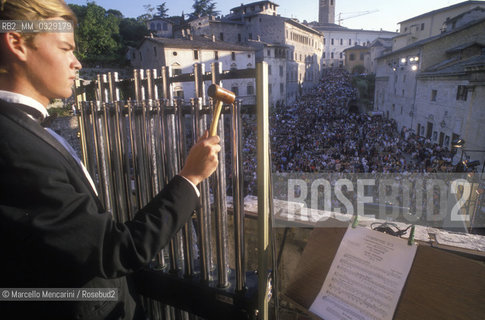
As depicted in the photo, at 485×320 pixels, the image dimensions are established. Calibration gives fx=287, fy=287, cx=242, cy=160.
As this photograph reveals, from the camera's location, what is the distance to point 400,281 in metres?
1.81

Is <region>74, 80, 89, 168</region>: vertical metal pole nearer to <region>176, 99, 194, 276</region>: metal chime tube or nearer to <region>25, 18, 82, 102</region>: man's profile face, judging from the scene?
<region>176, 99, 194, 276</region>: metal chime tube

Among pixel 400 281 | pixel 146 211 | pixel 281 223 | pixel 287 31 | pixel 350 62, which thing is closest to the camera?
pixel 146 211

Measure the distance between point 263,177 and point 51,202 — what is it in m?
1.17

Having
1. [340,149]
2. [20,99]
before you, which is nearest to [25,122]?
[20,99]

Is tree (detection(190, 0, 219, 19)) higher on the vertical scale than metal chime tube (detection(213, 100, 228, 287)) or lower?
higher

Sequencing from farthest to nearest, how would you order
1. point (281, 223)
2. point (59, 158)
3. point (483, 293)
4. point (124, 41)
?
point (124, 41) → point (281, 223) → point (483, 293) → point (59, 158)

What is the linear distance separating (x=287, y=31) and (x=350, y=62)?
26.5 m

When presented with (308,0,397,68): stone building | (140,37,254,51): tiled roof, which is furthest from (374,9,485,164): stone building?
(308,0,397,68): stone building

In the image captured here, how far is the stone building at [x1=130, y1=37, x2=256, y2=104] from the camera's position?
29.6 meters

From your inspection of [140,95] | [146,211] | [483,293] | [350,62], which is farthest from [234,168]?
[350,62]

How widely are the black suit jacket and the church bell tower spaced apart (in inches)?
3925

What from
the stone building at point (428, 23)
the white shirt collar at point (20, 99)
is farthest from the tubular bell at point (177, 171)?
the stone building at point (428, 23)

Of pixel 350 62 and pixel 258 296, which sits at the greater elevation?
pixel 350 62

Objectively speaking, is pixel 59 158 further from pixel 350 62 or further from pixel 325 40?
pixel 325 40
